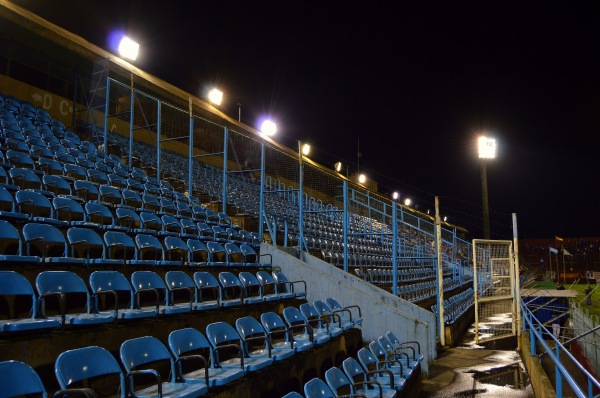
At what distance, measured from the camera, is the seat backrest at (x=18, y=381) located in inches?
87.5

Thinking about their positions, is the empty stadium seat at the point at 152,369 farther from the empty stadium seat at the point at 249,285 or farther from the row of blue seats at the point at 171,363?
the empty stadium seat at the point at 249,285

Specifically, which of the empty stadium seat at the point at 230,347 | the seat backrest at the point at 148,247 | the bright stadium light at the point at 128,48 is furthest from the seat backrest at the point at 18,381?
the bright stadium light at the point at 128,48

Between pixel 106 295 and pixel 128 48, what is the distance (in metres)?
14.7

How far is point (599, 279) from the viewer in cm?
2478

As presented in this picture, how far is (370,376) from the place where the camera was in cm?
468

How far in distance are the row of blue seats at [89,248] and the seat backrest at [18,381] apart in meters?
1.74

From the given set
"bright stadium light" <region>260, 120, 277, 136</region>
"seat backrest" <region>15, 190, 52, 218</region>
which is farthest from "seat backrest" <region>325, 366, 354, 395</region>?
"bright stadium light" <region>260, 120, 277, 136</region>

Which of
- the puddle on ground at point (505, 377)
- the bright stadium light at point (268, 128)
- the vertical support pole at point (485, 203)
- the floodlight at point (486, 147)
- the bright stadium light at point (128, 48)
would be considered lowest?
the puddle on ground at point (505, 377)

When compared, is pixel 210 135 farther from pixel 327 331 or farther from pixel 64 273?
pixel 64 273

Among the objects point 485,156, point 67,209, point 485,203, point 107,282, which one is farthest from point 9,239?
point 485,156

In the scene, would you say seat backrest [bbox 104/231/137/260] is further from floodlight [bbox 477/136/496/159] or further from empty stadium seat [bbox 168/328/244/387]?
floodlight [bbox 477/136/496/159]

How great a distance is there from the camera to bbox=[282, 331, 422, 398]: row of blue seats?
337 centimetres

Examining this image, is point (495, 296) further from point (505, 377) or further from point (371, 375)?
point (371, 375)

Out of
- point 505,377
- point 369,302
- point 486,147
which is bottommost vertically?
point 505,377
